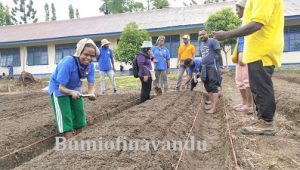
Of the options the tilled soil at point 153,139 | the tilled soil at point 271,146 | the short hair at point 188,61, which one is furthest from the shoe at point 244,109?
the short hair at point 188,61

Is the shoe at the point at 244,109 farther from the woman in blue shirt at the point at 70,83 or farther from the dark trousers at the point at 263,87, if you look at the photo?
the woman in blue shirt at the point at 70,83

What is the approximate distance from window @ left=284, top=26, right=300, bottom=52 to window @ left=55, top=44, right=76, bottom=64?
13.6 m

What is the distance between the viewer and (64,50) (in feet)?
82.7

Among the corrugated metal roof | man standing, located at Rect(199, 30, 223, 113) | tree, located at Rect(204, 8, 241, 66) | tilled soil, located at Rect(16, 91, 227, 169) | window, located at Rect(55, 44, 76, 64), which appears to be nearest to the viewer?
tilled soil, located at Rect(16, 91, 227, 169)

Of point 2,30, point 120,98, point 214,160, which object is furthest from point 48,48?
point 214,160

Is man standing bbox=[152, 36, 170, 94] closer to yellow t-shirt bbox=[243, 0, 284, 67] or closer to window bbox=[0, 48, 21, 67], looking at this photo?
yellow t-shirt bbox=[243, 0, 284, 67]

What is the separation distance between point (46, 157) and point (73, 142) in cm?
51

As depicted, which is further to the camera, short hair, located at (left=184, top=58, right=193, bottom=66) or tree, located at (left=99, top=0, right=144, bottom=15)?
tree, located at (left=99, top=0, right=144, bottom=15)

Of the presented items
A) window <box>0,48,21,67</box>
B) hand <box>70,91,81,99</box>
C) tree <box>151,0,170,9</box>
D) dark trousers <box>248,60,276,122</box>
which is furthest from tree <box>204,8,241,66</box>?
tree <box>151,0,170,9</box>

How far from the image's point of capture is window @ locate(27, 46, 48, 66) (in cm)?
2591

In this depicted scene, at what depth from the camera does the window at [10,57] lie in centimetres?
2694

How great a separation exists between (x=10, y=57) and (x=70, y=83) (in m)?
24.2

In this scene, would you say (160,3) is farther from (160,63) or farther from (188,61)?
(188,61)

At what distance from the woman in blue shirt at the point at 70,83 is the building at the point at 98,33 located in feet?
54.4
